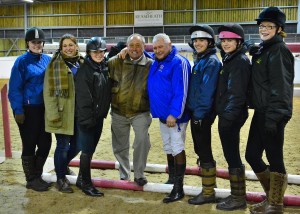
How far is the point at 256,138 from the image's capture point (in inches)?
118

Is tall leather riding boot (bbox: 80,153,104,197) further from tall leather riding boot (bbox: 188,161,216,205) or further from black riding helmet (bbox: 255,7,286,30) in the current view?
black riding helmet (bbox: 255,7,286,30)

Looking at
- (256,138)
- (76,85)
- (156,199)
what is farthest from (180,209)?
(76,85)

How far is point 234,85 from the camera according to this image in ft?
9.39

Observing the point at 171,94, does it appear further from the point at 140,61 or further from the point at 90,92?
the point at 90,92

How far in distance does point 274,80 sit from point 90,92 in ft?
5.28

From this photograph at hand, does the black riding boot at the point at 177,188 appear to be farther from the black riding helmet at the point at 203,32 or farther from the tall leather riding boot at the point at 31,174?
the tall leather riding boot at the point at 31,174

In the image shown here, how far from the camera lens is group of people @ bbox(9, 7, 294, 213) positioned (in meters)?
2.80

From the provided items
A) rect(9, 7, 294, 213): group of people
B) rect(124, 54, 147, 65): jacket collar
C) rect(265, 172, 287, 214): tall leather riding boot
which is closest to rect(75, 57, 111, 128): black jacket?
rect(9, 7, 294, 213): group of people

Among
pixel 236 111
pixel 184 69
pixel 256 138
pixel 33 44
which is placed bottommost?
pixel 256 138

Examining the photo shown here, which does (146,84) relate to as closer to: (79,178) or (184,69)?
(184,69)

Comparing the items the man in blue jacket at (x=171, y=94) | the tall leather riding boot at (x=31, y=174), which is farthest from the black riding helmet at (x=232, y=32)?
the tall leather riding boot at (x=31, y=174)

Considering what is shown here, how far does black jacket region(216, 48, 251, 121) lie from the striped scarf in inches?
57.7

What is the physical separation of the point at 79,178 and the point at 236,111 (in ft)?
5.75

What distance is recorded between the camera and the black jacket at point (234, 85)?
9.38ft
